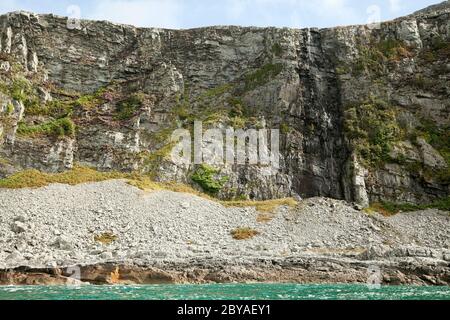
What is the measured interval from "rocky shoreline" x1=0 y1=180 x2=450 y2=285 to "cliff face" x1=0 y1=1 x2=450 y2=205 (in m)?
6.70

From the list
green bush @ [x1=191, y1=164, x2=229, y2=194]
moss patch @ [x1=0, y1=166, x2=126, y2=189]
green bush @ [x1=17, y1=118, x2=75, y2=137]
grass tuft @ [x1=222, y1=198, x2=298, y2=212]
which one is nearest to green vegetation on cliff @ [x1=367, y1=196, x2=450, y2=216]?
grass tuft @ [x1=222, y1=198, x2=298, y2=212]

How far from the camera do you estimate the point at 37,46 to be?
54.7 metres

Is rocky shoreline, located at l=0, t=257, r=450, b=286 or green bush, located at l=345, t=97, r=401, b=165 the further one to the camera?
Answer: green bush, located at l=345, t=97, r=401, b=165

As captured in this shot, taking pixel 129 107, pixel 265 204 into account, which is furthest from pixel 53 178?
pixel 265 204

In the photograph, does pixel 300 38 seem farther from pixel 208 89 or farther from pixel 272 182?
pixel 272 182

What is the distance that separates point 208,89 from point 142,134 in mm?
9945

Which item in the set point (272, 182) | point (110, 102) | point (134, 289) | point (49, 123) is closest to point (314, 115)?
point (272, 182)

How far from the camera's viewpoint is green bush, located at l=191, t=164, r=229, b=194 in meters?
46.8

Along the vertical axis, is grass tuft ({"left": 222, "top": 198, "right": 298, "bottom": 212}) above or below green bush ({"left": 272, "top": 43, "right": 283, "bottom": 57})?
below
